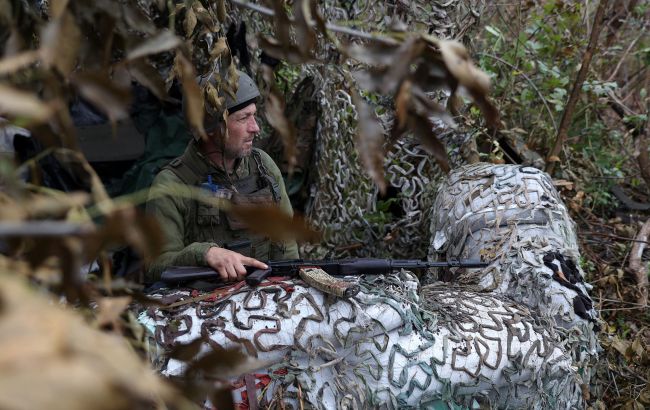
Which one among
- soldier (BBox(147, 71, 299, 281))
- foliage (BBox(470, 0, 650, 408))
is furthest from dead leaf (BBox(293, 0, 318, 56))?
foliage (BBox(470, 0, 650, 408))

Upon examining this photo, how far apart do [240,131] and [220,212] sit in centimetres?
34

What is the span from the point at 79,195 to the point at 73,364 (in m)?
0.33

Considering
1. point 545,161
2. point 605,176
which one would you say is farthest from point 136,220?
point 605,176

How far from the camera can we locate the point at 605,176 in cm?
482

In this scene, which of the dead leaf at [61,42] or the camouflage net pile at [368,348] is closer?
the dead leaf at [61,42]

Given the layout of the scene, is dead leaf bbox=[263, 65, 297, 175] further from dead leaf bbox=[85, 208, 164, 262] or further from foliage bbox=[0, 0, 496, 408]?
dead leaf bbox=[85, 208, 164, 262]

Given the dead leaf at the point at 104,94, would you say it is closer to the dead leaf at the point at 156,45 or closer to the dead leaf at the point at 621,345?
the dead leaf at the point at 156,45

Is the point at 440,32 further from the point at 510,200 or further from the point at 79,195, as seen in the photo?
the point at 79,195

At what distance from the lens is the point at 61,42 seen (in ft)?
3.38

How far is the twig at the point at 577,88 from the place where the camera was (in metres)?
4.34

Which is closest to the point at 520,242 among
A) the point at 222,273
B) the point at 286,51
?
the point at 222,273

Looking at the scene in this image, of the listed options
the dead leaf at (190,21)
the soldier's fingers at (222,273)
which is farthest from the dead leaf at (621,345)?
the dead leaf at (190,21)

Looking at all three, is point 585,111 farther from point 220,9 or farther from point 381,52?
point 381,52

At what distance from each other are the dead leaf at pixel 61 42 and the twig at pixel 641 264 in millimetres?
3481
